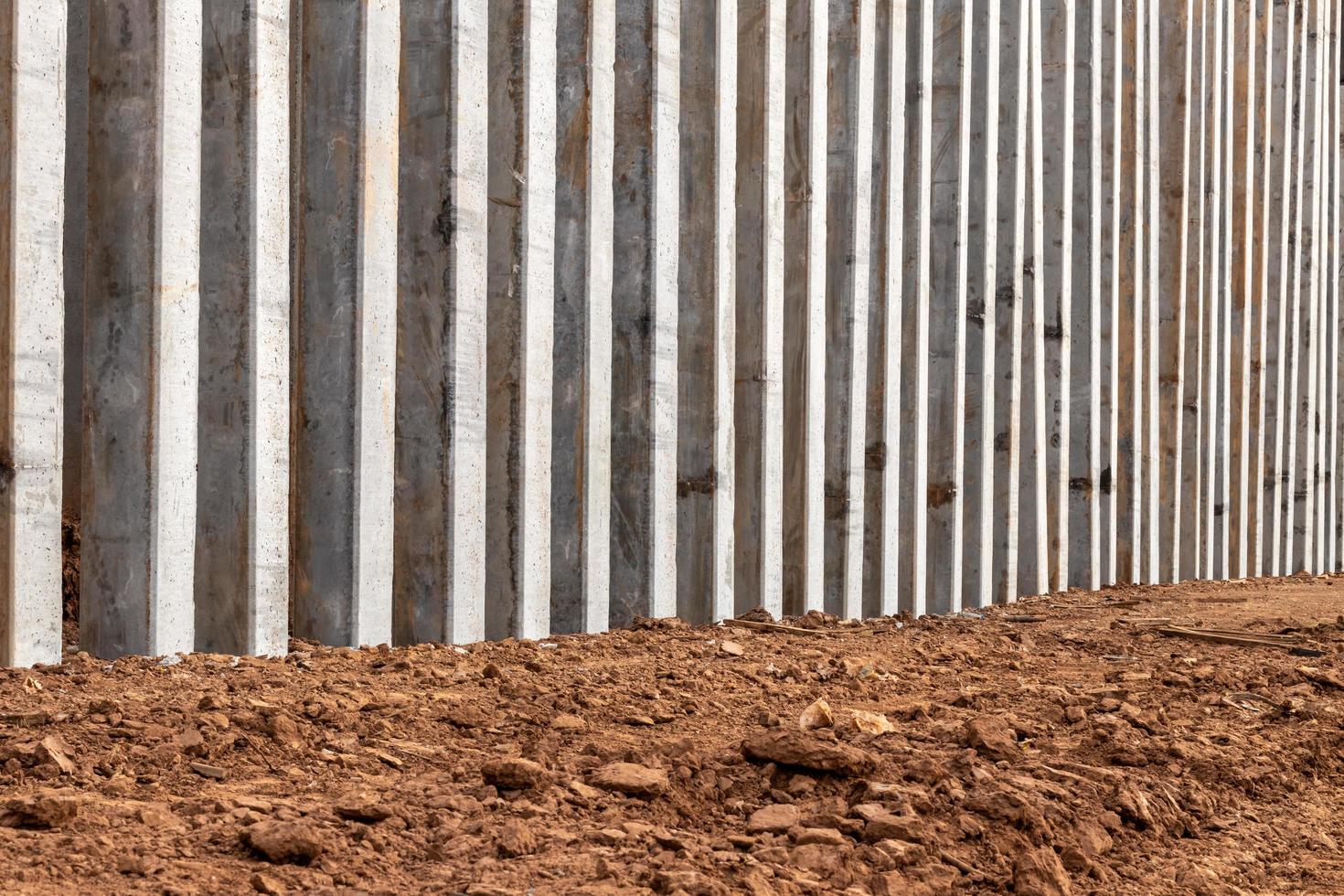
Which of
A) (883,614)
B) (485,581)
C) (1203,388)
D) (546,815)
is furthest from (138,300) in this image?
(1203,388)

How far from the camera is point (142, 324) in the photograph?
102 inches

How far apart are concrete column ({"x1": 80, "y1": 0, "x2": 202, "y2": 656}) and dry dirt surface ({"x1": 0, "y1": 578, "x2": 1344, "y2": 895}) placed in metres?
0.17

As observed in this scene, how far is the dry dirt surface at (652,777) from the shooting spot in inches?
58.9

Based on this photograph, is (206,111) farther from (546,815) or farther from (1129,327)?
(1129,327)

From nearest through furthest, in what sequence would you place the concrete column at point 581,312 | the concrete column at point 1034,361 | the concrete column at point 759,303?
the concrete column at point 581,312
the concrete column at point 759,303
the concrete column at point 1034,361

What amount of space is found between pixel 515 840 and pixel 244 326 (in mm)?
1517

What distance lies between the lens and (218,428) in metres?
2.74

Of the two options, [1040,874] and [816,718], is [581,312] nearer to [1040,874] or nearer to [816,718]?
[816,718]

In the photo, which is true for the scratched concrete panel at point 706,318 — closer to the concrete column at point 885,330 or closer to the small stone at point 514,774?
the concrete column at point 885,330

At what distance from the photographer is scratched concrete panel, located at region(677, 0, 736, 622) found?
12.2ft

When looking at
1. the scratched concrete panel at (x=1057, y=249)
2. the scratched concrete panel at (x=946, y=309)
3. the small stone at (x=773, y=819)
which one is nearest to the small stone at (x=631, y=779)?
the small stone at (x=773, y=819)

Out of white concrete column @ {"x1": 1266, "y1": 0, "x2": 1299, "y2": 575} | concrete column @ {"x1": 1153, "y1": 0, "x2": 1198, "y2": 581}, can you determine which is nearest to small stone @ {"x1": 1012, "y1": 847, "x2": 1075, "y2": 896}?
concrete column @ {"x1": 1153, "y1": 0, "x2": 1198, "y2": 581}

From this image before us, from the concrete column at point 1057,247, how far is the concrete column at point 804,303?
5.08 feet

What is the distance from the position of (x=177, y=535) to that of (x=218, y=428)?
0.24 m
